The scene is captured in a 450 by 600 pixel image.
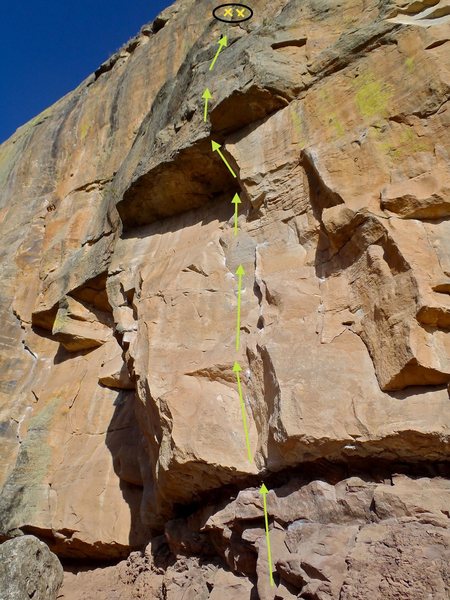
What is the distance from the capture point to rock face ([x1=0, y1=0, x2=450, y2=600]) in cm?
538

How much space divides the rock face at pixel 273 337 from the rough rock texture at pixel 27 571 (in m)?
0.60

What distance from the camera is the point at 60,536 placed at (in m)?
9.80

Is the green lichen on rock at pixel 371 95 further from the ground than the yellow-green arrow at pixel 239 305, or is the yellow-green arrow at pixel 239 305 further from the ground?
the green lichen on rock at pixel 371 95

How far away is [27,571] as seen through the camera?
836 centimetres

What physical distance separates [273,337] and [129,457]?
14.4ft

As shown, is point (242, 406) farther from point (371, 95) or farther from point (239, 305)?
point (371, 95)

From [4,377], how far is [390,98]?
11.1m

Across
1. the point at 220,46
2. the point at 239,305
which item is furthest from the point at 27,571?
the point at 220,46

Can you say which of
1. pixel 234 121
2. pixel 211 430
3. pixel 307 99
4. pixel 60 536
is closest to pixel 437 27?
pixel 307 99

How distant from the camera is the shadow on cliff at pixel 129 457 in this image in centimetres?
910

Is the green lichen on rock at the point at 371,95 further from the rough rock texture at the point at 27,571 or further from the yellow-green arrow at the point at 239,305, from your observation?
the rough rock texture at the point at 27,571

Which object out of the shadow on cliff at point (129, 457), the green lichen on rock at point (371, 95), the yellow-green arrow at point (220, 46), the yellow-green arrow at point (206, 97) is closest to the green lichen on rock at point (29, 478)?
the shadow on cliff at point (129, 457)

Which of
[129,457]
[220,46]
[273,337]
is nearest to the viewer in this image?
[273,337]

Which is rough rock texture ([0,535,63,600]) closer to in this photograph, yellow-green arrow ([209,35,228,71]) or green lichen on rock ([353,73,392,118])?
green lichen on rock ([353,73,392,118])
